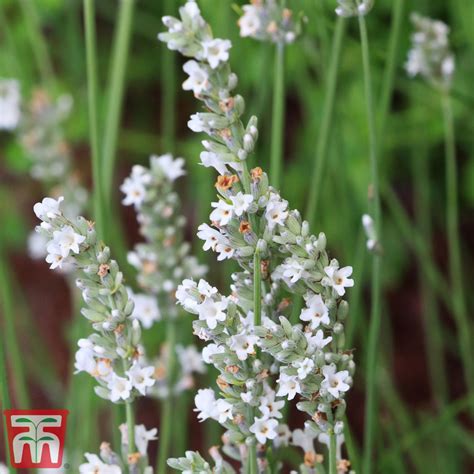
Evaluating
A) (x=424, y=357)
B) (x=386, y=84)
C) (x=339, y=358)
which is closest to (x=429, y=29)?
(x=386, y=84)

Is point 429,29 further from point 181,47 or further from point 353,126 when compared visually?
point 353,126

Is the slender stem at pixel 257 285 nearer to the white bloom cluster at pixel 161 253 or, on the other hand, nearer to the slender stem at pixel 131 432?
Answer: the slender stem at pixel 131 432

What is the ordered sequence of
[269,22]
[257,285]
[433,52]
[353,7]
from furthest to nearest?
[433,52]
[269,22]
[353,7]
[257,285]

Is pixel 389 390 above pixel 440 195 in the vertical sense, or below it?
below

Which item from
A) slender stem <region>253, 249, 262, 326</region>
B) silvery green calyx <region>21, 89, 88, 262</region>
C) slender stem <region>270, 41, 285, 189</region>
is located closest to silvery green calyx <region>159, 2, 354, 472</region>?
slender stem <region>253, 249, 262, 326</region>

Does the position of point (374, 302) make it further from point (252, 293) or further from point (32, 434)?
point (32, 434)

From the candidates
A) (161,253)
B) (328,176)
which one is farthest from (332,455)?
(328,176)

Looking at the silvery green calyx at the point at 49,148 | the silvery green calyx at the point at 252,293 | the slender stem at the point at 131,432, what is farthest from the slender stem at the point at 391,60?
the silvery green calyx at the point at 49,148
